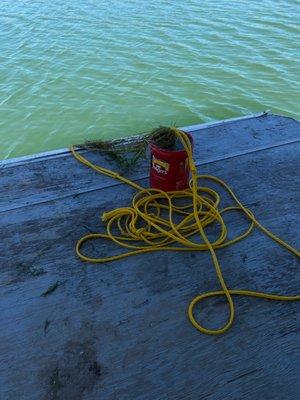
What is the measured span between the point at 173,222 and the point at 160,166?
43 cm

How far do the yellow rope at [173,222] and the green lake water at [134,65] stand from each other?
2.80m

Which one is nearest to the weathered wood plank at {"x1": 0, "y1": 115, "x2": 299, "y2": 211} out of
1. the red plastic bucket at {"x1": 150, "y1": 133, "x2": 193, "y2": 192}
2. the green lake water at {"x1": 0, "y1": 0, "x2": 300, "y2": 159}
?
the red plastic bucket at {"x1": 150, "y1": 133, "x2": 193, "y2": 192}

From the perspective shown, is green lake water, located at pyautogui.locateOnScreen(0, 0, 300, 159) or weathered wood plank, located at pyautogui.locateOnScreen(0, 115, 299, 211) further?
green lake water, located at pyautogui.locateOnScreen(0, 0, 300, 159)

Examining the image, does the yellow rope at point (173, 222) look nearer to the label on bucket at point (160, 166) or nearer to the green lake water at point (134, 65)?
the label on bucket at point (160, 166)

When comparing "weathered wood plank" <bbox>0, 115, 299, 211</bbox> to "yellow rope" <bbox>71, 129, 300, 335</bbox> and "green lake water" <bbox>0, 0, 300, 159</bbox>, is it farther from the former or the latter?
"green lake water" <bbox>0, 0, 300, 159</bbox>

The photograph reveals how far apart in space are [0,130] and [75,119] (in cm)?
103

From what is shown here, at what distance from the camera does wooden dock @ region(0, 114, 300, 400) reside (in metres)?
2.21

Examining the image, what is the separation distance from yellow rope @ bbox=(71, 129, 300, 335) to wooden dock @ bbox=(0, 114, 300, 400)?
0.06 metres

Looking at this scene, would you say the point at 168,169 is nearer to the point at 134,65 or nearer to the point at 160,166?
the point at 160,166

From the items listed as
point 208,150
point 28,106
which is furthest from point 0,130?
point 208,150

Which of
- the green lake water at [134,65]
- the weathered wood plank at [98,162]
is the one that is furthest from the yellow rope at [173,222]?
the green lake water at [134,65]

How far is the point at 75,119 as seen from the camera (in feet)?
20.9

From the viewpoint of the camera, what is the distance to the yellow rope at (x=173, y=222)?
2.98m

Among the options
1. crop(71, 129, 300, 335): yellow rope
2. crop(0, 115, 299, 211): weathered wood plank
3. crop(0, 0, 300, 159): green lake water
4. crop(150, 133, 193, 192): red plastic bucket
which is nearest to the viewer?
crop(71, 129, 300, 335): yellow rope
